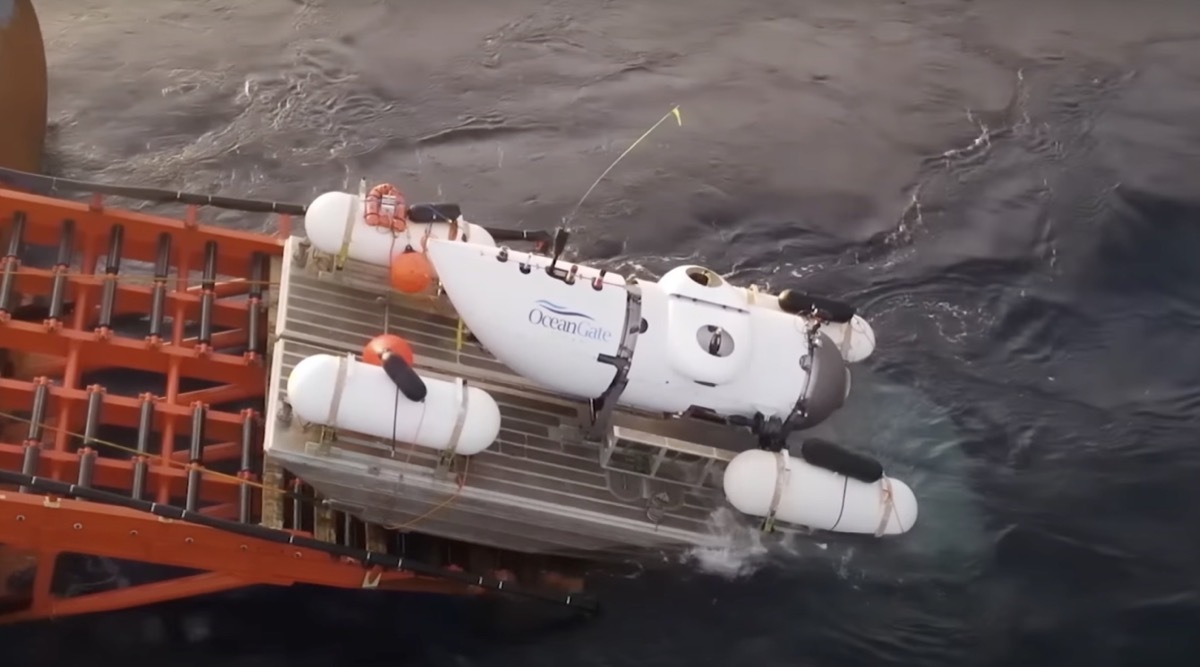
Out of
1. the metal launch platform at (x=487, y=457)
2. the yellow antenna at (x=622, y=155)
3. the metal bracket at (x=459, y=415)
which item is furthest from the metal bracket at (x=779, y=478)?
the yellow antenna at (x=622, y=155)

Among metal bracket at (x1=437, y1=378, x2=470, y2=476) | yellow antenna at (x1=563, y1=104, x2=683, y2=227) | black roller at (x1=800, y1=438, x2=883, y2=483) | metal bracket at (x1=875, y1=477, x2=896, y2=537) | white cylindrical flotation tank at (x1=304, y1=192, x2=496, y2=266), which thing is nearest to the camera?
metal bracket at (x1=437, y1=378, x2=470, y2=476)

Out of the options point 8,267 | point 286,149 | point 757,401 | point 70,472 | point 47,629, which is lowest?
point 47,629

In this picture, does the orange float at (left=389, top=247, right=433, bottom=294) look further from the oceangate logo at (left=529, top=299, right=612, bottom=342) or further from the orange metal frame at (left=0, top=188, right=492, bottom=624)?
the orange metal frame at (left=0, top=188, right=492, bottom=624)

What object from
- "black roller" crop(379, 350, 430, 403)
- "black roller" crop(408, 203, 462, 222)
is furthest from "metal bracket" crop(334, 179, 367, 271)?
"black roller" crop(379, 350, 430, 403)

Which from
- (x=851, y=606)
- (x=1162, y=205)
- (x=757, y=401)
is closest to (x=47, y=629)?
(x=757, y=401)

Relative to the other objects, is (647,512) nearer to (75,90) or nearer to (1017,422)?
(1017,422)

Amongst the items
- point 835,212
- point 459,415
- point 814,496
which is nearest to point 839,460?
point 814,496
